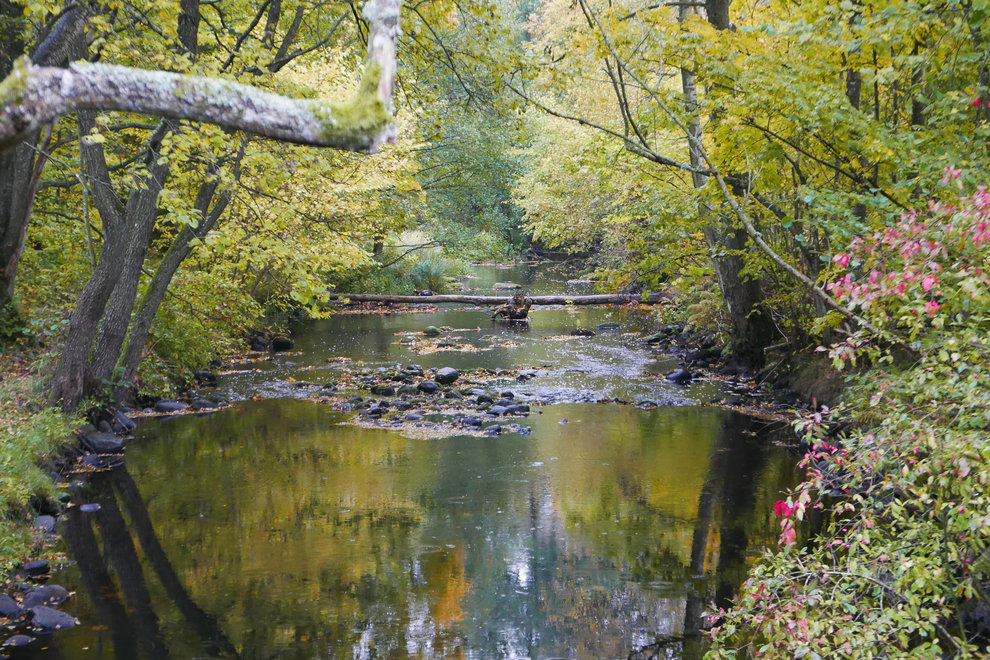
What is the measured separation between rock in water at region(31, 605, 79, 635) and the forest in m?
0.57

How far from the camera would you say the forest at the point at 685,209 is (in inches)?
153

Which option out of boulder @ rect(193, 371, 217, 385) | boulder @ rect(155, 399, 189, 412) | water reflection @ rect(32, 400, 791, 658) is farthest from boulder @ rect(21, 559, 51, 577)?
boulder @ rect(193, 371, 217, 385)

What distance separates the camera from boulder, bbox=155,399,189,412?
1312cm

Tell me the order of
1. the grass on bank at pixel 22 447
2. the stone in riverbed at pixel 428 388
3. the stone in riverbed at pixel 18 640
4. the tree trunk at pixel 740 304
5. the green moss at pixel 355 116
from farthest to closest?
the stone in riverbed at pixel 428 388
the tree trunk at pixel 740 304
the grass on bank at pixel 22 447
the stone in riverbed at pixel 18 640
the green moss at pixel 355 116

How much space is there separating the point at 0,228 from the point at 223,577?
24.1 ft

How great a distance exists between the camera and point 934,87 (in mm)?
7492

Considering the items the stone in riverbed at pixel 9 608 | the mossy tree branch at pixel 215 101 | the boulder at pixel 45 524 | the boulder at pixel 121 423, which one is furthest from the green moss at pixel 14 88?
the boulder at pixel 121 423

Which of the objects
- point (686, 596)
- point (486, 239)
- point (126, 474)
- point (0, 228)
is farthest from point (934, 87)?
point (486, 239)

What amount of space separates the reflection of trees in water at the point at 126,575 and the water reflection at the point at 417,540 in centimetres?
2

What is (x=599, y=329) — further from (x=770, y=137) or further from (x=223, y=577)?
(x=223, y=577)

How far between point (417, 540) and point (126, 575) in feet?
8.67

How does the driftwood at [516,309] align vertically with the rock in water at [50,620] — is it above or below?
above

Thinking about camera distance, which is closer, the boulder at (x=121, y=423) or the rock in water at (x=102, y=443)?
the rock in water at (x=102, y=443)

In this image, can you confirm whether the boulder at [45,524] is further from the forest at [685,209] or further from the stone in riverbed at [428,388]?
the stone in riverbed at [428,388]
